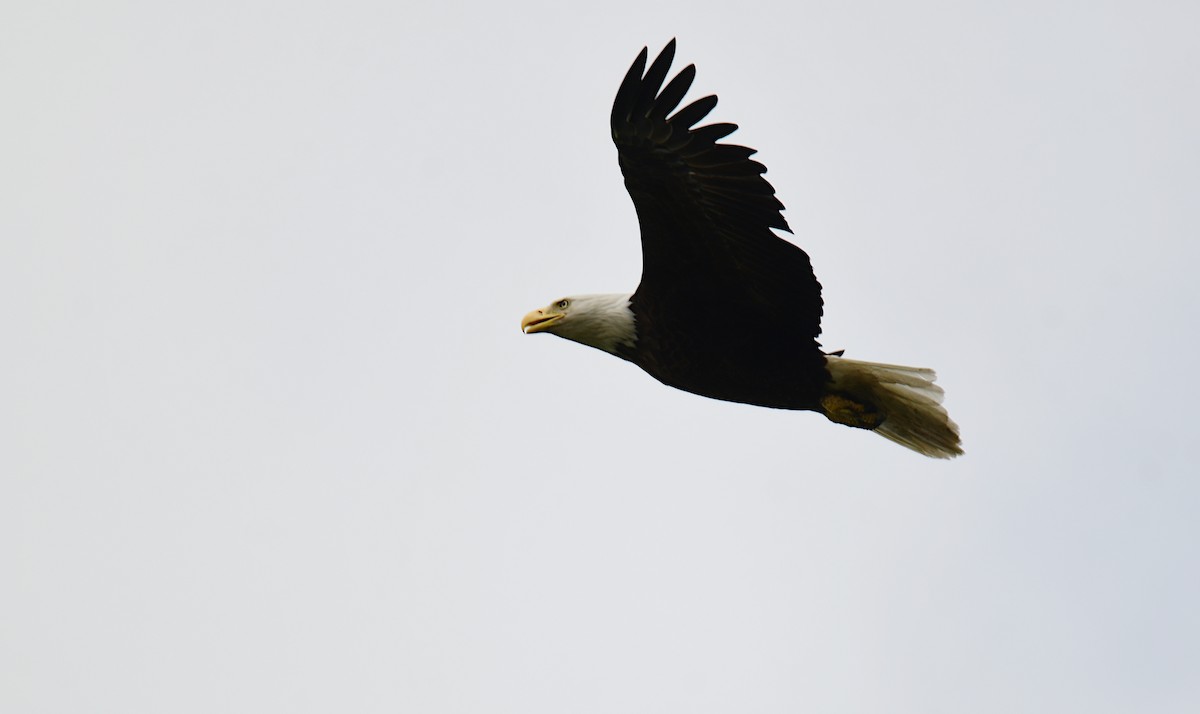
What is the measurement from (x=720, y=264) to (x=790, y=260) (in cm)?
35

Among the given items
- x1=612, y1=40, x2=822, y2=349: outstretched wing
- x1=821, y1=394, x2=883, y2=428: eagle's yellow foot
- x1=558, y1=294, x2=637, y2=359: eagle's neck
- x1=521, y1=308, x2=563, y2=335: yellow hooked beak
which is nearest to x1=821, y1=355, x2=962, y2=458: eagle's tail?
x1=821, y1=394, x2=883, y2=428: eagle's yellow foot

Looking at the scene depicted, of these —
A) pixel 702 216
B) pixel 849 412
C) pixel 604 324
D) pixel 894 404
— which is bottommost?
pixel 849 412

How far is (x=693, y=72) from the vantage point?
7840 millimetres

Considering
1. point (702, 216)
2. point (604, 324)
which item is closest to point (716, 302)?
point (702, 216)

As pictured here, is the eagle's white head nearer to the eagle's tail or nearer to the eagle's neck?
the eagle's neck

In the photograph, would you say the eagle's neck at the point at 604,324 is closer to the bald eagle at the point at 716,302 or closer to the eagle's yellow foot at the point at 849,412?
the bald eagle at the point at 716,302

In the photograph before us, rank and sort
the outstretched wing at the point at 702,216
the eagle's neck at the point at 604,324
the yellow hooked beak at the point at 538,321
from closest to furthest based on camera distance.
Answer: the outstretched wing at the point at 702,216 → the eagle's neck at the point at 604,324 → the yellow hooked beak at the point at 538,321

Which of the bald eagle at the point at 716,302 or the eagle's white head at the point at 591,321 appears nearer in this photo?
the bald eagle at the point at 716,302

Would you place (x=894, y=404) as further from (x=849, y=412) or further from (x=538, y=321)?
(x=538, y=321)

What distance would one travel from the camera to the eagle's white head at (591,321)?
8758mm

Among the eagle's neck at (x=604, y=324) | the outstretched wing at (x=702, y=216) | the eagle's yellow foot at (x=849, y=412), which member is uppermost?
the outstretched wing at (x=702, y=216)

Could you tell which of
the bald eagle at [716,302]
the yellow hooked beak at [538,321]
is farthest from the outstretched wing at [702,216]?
the yellow hooked beak at [538,321]

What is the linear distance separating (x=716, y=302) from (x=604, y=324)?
0.76 meters

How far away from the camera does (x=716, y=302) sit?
8328 mm
